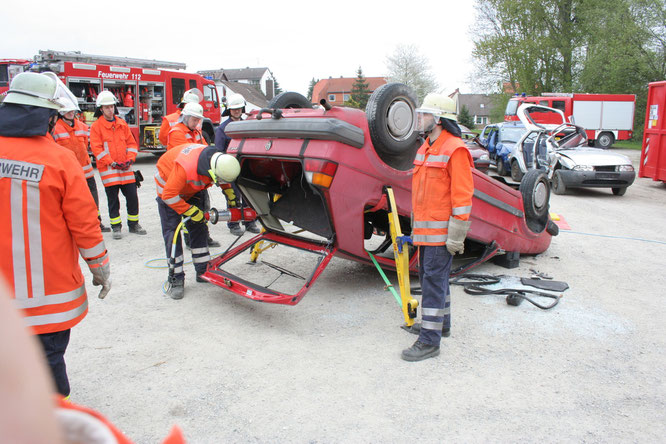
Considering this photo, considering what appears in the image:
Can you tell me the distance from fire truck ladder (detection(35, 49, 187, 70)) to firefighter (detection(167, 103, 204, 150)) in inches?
403

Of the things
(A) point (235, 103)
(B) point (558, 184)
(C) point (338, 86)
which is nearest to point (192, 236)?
(A) point (235, 103)

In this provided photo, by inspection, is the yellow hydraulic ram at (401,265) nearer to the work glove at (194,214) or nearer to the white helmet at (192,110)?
the work glove at (194,214)

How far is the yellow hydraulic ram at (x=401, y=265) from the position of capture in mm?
4098

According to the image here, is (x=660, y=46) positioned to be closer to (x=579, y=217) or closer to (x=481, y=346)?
(x=579, y=217)

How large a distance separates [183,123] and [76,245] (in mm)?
3912

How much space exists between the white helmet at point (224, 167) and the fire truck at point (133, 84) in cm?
891

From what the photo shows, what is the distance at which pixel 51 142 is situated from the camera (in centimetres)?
246

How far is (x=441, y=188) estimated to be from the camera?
3637 mm

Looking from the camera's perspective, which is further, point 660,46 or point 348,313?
point 660,46

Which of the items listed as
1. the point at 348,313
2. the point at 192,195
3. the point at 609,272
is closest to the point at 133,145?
the point at 192,195

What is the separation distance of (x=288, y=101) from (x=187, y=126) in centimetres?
154

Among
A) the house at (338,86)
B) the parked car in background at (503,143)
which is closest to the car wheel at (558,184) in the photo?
the parked car in background at (503,143)

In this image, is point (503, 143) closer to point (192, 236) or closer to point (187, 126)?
point (187, 126)

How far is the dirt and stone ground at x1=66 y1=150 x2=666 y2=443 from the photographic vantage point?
2842mm
